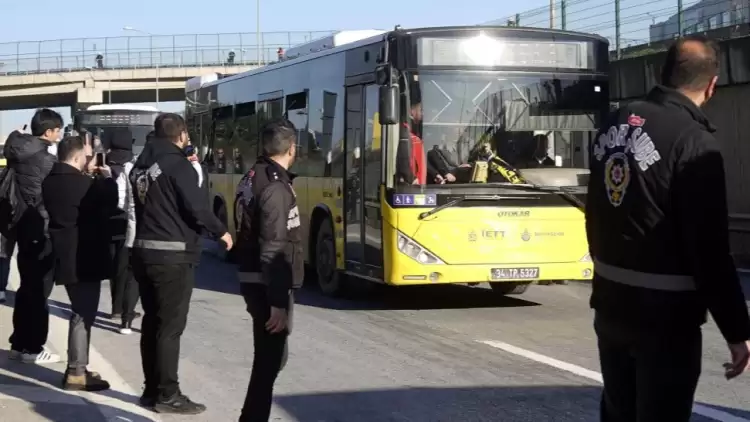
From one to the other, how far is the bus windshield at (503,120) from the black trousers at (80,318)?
15.4 ft

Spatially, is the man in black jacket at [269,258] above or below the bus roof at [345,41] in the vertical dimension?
below

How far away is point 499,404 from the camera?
7.47 meters

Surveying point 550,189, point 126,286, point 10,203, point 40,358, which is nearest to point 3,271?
point 126,286

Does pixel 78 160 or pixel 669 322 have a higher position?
pixel 78 160

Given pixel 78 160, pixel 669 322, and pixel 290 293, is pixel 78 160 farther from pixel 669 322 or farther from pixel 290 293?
pixel 669 322

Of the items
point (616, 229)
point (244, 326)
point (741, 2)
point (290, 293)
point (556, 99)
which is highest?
point (741, 2)

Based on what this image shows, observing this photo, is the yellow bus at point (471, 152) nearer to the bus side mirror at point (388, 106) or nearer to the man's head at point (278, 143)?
the bus side mirror at point (388, 106)

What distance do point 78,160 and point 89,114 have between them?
25.1 meters

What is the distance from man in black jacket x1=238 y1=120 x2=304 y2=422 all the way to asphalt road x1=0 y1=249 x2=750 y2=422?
1.29 metres

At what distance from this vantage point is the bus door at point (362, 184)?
12133 millimetres

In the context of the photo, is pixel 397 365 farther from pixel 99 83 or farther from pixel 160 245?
pixel 99 83

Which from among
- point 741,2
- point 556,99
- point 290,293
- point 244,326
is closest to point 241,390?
point 290,293

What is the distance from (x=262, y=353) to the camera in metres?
5.97

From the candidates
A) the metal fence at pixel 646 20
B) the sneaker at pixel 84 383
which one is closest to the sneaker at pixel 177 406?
the sneaker at pixel 84 383
